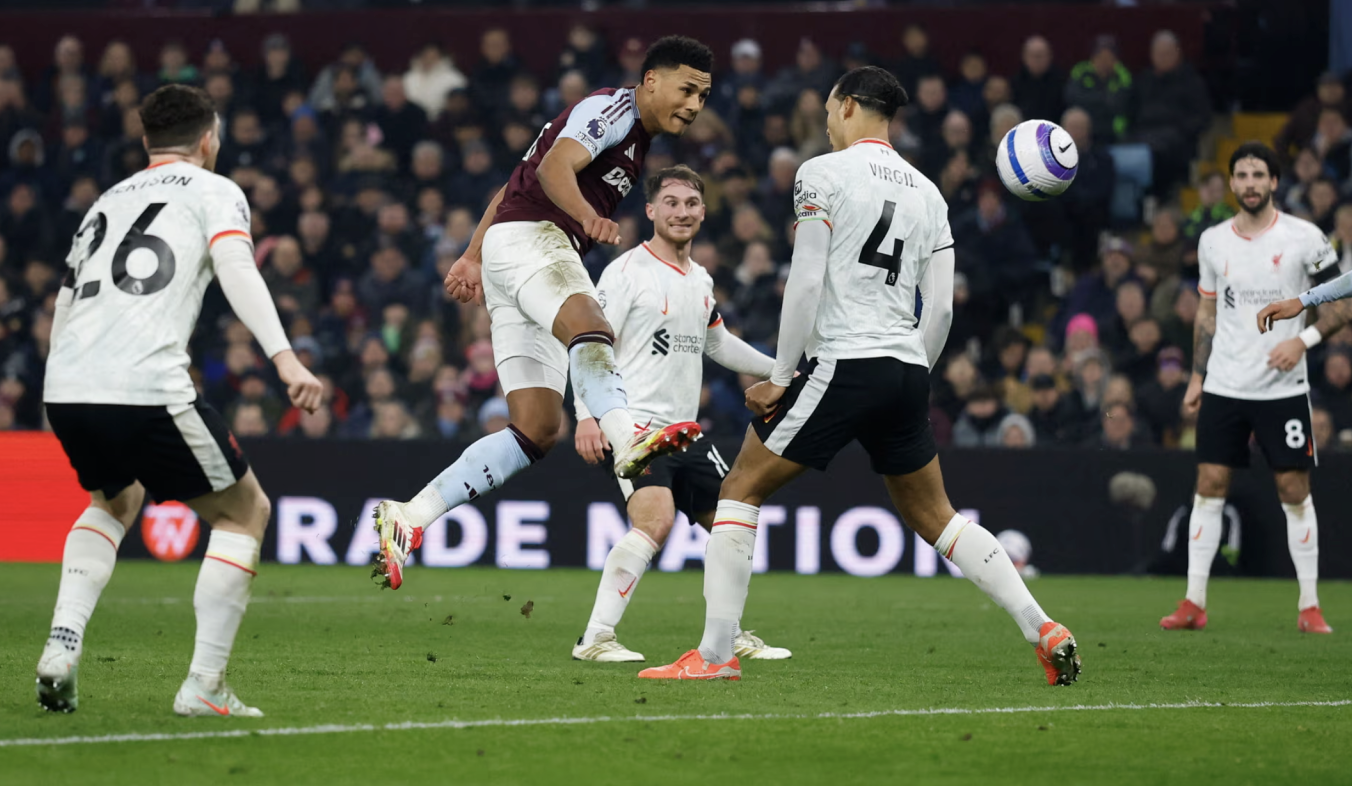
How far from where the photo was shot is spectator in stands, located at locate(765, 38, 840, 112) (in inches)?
748

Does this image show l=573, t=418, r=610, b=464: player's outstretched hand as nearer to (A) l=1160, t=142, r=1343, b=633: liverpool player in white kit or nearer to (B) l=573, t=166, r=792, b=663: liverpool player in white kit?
(B) l=573, t=166, r=792, b=663: liverpool player in white kit

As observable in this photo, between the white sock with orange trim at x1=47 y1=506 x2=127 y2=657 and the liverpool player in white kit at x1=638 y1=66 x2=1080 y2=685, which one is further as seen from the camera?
the liverpool player in white kit at x1=638 y1=66 x2=1080 y2=685

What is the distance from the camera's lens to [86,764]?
4957 mm

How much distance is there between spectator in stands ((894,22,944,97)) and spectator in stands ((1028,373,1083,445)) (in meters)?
4.40

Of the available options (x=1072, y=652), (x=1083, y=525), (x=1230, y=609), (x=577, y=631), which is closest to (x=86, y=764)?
(x=1072, y=652)

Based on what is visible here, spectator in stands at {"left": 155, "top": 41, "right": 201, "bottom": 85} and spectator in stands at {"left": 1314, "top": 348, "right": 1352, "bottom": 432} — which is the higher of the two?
spectator in stands at {"left": 155, "top": 41, "right": 201, "bottom": 85}

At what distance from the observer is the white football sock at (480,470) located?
745cm

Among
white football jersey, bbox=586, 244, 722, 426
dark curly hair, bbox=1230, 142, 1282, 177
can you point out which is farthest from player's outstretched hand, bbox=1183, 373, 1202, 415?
white football jersey, bbox=586, 244, 722, 426

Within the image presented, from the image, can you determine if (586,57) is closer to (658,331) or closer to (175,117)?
(658,331)

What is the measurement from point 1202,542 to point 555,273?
16.9ft

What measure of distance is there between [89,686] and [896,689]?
3.14 metres

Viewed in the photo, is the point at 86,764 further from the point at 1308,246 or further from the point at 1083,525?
the point at 1083,525

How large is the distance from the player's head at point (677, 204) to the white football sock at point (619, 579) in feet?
4.97

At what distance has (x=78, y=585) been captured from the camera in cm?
587
